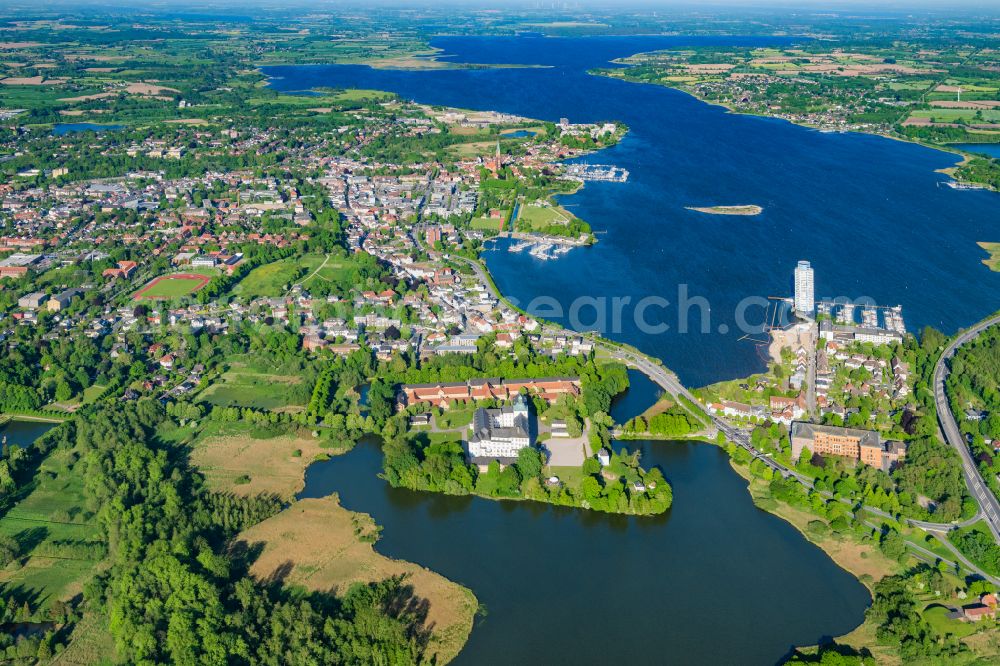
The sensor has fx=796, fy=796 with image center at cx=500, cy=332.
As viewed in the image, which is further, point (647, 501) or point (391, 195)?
point (391, 195)

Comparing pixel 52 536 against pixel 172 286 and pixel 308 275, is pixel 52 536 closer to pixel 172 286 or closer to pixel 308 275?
pixel 172 286

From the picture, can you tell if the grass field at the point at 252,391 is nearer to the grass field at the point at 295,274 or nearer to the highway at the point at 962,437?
the grass field at the point at 295,274

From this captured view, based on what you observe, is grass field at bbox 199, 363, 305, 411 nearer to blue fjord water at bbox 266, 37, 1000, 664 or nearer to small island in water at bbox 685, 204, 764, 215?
blue fjord water at bbox 266, 37, 1000, 664

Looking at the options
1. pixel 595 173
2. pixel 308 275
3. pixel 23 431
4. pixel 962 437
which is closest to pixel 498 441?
pixel 962 437

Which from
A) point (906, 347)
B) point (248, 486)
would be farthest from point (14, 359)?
point (906, 347)

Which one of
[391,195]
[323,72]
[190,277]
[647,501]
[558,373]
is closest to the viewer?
[647,501]

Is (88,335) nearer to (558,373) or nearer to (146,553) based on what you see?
(146,553)
